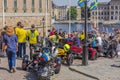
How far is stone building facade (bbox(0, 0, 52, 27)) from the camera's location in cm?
6400

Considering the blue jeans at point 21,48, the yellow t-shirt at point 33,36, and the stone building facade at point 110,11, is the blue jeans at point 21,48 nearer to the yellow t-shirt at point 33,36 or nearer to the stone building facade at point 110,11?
the yellow t-shirt at point 33,36

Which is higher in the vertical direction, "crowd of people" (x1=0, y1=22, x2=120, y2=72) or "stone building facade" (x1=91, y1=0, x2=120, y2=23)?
"stone building facade" (x1=91, y1=0, x2=120, y2=23)

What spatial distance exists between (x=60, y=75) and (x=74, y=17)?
150 meters

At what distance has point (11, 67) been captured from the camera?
12930mm

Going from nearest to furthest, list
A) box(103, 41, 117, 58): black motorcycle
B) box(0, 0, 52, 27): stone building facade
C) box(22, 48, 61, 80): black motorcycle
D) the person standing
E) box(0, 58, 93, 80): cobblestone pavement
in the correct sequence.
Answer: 1. box(22, 48, 61, 80): black motorcycle
2. box(0, 58, 93, 80): cobblestone pavement
3. the person standing
4. box(103, 41, 117, 58): black motorcycle
5. box(0, 0, 52, 27): stone building facade

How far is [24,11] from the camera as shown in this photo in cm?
6881

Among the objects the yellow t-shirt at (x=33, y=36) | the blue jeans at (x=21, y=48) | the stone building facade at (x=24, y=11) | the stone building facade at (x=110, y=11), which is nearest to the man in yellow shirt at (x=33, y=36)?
the yellow t-shirt at (x=33, y=36)

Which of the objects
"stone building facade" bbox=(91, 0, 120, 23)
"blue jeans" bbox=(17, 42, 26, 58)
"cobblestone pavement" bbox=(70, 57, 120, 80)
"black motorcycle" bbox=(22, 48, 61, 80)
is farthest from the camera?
"stone building facade" bbox=(91, 0, 120, 23)

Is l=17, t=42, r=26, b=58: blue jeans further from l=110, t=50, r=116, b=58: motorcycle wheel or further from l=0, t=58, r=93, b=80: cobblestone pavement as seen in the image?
l=110, t=50, r=116, b=58: motorcycle wheel

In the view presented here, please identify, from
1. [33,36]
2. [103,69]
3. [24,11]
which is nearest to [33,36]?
[33,36]

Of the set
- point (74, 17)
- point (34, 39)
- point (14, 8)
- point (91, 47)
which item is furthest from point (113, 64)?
point (74, 17)

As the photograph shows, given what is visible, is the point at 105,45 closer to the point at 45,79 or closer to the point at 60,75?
the point at 60,75

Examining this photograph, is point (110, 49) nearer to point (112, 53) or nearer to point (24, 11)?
point (112, 53)

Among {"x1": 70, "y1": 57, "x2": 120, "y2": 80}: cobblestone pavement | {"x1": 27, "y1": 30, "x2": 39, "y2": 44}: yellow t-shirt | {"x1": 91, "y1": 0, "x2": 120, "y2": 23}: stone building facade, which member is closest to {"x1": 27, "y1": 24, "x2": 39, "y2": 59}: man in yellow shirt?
{"x1": 27, "y1": 30, "x2": 39, "y2": 44}: yellow t-shirt
